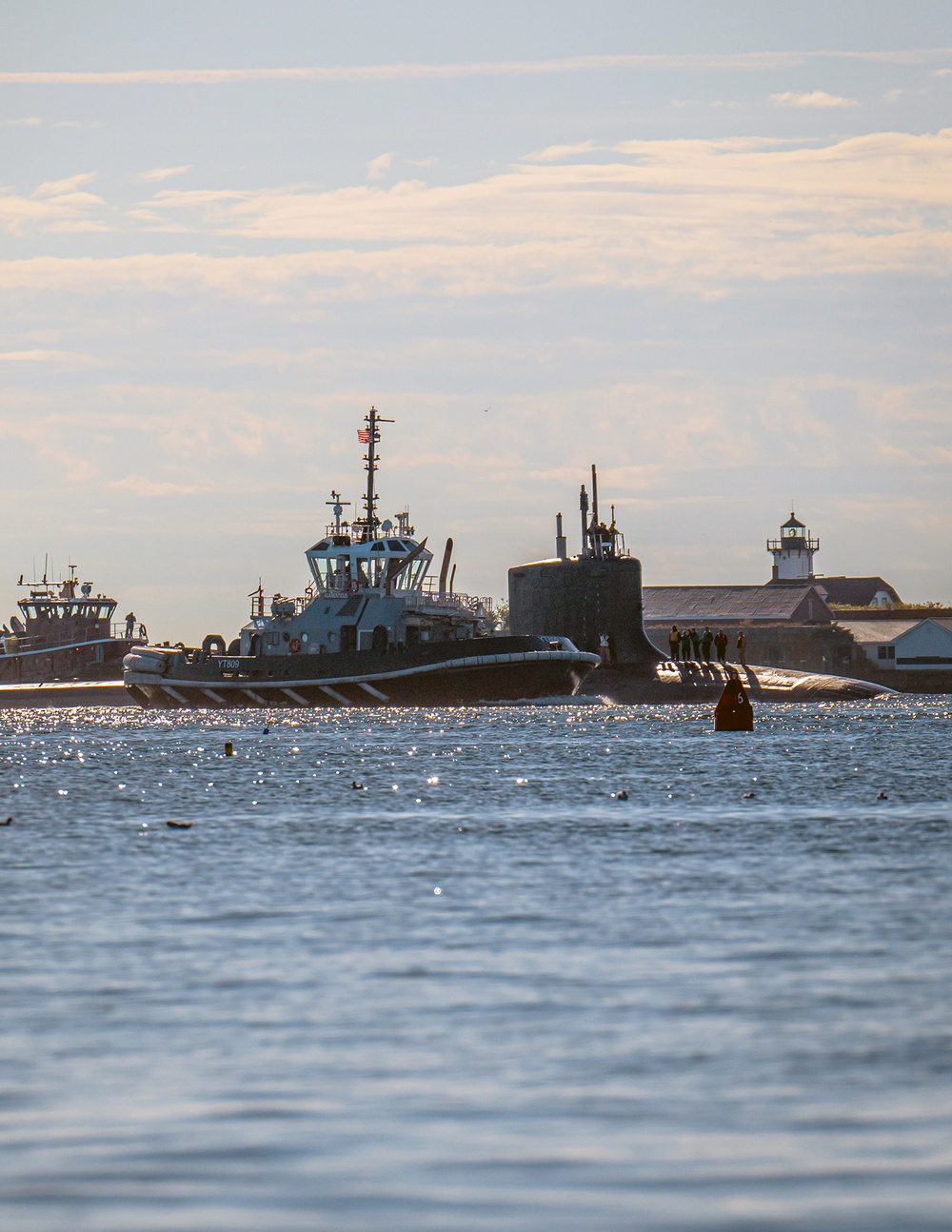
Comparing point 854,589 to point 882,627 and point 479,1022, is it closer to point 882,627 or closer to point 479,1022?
point 882,627

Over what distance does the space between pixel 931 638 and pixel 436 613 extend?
195 ft

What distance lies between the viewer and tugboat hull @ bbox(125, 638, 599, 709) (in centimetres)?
7056

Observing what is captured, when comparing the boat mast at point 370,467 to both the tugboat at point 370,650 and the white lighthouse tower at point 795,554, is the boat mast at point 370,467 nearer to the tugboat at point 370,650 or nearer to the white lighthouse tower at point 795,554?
the tugboat at point 370,650

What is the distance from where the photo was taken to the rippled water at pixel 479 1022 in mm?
8086

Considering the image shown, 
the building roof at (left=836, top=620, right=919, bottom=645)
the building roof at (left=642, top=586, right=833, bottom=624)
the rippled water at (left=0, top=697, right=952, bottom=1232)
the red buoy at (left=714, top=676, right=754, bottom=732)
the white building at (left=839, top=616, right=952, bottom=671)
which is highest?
the building roof at (left=642, top=586, right=833, bottom=624)

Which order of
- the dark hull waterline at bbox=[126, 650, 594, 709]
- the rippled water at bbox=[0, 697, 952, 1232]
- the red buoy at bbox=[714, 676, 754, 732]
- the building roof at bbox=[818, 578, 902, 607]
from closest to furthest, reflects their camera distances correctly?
the rippled water at bbox=[0, 697, 952, 1232]
the red buoy at bbox=[714, 676, 754, 732]
the dark hull waterline at bbox=[126, 650, 594, 709]
the building roof at bbox=[818, 578, 902, 607]

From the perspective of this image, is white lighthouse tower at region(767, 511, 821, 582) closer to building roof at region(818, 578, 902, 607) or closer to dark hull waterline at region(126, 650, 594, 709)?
building roof at region(818, 578, 902, 607)

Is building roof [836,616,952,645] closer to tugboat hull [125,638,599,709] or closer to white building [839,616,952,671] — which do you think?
white building [839,616,952,671]

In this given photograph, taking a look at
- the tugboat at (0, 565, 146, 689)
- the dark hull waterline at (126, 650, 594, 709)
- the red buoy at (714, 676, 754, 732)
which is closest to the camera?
the red buoy at (714, 676, 754, 732)

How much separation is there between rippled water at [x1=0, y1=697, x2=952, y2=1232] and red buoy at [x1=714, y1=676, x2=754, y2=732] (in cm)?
2549

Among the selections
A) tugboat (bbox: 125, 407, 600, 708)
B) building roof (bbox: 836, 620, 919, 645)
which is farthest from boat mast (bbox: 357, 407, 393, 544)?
building roof (bbox: 836, 620, 919, 645)

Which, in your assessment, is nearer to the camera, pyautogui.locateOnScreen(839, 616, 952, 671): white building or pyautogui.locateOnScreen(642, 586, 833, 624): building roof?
pyautogui.locateOnScreen(839, 616, 952, 671): white building

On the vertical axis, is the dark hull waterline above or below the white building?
below

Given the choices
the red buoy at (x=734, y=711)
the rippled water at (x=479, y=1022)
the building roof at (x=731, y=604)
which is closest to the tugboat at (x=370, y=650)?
the red buoy at (x=734, y=711)
